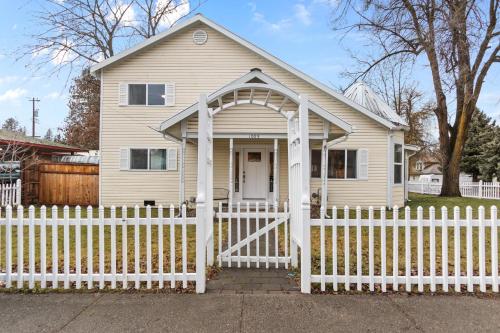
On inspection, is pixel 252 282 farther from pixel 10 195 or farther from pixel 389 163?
pixel 10 195

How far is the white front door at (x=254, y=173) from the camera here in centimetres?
1389

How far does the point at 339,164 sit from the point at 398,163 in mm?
2668

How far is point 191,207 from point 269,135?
4.34m

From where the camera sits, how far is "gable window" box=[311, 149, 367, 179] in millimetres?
13953

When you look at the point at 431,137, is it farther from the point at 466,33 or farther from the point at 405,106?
the point at 466,33

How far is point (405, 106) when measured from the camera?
3111cm

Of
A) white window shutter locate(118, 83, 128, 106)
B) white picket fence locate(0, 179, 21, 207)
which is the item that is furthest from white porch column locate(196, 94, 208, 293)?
white picket fence locate(0, 179, 21, 207)

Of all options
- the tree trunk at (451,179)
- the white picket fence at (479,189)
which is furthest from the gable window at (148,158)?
the white picket fence at (479,189)

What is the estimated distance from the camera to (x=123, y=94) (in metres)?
13.8

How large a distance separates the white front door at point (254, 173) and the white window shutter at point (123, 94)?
5408 millimetres

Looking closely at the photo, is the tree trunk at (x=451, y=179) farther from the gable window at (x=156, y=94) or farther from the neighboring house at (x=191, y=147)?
the gable window at (x=156, y=94)

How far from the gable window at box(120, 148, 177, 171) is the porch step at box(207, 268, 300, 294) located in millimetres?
9227

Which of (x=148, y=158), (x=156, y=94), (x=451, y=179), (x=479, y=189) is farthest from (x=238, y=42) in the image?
(x=479, y=189)

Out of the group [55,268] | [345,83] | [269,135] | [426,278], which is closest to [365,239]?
[426,278]
